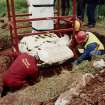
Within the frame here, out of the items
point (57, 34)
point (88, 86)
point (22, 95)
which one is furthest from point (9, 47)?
point (88, 86)

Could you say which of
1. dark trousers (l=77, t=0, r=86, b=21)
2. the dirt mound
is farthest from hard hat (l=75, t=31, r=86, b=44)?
the dirt mound

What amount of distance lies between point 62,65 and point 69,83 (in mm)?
2697

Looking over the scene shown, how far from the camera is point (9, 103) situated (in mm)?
5875

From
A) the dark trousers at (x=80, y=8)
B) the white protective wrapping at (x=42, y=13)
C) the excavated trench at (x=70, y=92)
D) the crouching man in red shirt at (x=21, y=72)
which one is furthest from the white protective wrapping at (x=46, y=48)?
the dark trousers at (x=80, y=8)

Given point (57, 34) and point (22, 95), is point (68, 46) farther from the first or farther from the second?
point (22, 95)

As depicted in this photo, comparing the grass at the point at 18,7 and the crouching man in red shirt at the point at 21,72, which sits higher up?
the grass at the point at 18,7

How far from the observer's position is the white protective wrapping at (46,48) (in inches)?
319

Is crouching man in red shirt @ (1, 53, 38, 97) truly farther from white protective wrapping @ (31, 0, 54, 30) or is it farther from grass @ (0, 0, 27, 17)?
grass @ (0, 0, 27, 17)

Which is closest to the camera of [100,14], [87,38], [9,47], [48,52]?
[48,52]

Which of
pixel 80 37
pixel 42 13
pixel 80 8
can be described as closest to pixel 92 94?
pixel 80 37

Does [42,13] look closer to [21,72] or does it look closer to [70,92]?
[21,72]

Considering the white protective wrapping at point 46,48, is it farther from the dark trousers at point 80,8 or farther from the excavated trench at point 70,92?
the dark trousers at point 80,8

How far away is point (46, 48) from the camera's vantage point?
8.24 meters

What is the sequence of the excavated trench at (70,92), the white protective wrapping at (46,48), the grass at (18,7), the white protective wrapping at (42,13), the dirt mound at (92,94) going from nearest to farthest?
the dirt mound at (92,94) < the excavated trench at (70,92) < the white protective wrapping at (46,48) < the white protective wrapping at (42,13) < the grass at (18,7)
